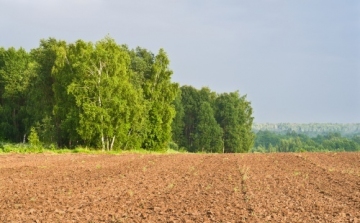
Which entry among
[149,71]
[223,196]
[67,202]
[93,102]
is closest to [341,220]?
[223,196]

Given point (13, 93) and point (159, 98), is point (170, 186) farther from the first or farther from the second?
point (13, 93)

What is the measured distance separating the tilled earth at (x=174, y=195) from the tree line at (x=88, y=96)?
22443 mm

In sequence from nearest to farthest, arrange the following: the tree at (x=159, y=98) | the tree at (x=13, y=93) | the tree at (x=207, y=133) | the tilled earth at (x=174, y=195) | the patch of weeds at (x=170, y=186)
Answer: the tilled earth at (x=174, y=195) < the patch of weeds at (x=170, y=186) < the tree at (x=159, y=98) < the tree at (x=13, y=93) < the tree at (x=207, y=133)

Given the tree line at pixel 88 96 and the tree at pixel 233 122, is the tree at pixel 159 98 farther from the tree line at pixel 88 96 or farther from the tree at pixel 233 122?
the tree at pixel 233 122

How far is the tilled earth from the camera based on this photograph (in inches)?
448

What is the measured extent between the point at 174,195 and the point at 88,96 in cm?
3277

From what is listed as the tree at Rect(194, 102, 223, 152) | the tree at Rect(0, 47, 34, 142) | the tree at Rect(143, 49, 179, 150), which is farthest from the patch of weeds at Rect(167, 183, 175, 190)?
the tree at Rect(194, 102, 223, 152)

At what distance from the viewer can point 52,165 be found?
81.7 feet

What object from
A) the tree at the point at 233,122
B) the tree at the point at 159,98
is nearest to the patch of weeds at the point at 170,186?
the tree at the point at 159,98

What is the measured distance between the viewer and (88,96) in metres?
45.7

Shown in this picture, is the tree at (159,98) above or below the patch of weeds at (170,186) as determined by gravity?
above

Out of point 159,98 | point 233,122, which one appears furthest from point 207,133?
point 159,98

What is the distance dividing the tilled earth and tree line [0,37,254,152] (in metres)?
22.4

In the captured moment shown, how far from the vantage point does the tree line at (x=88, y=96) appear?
45.3 meters
